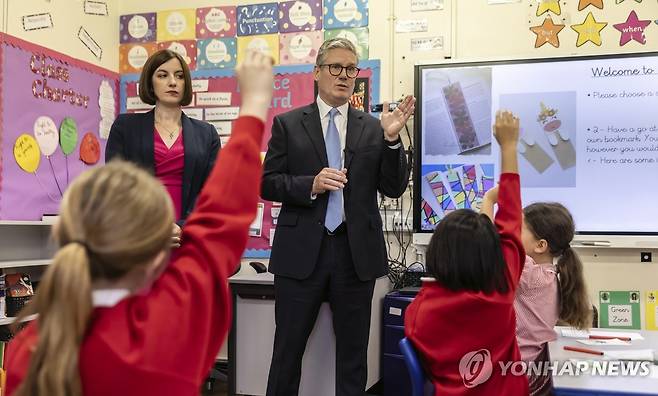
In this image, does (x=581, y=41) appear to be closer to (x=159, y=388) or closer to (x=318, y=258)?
(x=318, y=258)

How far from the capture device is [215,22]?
4.01m

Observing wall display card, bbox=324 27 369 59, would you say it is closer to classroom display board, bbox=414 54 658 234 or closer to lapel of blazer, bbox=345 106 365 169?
classroom display board, bbox=414 54 658 234

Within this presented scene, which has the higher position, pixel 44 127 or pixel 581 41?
pixel 581 41

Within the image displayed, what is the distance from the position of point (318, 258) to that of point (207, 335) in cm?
140

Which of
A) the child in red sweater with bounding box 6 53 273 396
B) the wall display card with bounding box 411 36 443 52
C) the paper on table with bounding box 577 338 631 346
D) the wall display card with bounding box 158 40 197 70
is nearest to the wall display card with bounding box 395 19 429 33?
the wall display card with bounding box 411 36 443 52

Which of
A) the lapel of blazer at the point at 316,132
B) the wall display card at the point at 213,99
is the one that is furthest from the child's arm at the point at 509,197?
the wall display card at the point at 213,99

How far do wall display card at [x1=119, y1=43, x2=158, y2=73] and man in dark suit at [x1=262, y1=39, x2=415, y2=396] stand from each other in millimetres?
2073

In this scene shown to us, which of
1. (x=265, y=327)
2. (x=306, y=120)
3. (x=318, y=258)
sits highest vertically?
(x=306, y=120)

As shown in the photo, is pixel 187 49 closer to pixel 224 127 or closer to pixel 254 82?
pixel 224 127

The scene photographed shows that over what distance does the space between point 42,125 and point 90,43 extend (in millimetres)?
767

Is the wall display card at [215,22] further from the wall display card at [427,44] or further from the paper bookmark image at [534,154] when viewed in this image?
the paper bookmark image at [534,154]

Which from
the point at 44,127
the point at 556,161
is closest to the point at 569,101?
the point at 556,161

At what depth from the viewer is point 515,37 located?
354 centimetres

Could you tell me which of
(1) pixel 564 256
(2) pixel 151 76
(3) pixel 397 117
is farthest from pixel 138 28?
(1) pixel 564 256
